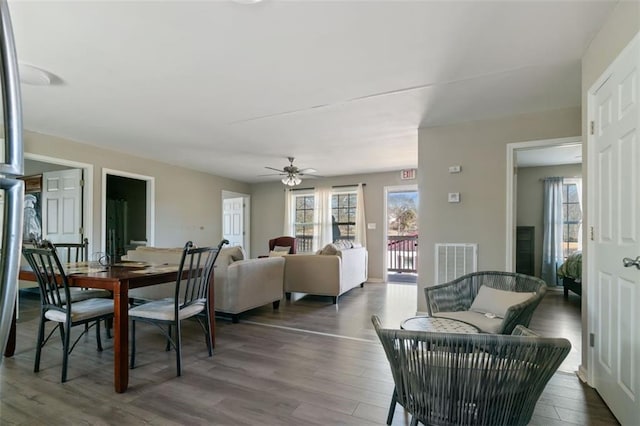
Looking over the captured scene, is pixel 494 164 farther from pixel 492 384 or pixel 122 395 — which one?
pixel 122 395

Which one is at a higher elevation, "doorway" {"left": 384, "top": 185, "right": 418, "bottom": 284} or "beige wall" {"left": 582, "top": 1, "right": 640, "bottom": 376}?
"beige wall" {"left": 582, "top": 1, "right": 640, "bottom": 376}

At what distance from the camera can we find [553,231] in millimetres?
5898

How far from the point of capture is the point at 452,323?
2139mm

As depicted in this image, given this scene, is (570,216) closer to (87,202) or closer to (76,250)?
(76,250)

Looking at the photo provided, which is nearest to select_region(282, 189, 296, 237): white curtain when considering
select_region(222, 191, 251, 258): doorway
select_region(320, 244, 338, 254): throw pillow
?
select_region(222, 191, 251, 258): doorway

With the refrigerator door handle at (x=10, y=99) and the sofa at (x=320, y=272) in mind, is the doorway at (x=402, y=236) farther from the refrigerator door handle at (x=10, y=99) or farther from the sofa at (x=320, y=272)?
the refrigerator door handle at (x=10, y=99)

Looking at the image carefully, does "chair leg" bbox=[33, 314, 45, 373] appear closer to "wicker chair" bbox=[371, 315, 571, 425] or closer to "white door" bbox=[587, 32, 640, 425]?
"wicker chair" bbox=[371, 315, 571, 425]

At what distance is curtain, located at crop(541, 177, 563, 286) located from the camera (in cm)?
588

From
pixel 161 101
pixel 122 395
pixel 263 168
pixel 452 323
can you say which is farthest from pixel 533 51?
pixel 263 168

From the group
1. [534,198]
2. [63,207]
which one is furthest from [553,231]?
[63,207]

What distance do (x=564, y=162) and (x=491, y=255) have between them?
3.59 metres

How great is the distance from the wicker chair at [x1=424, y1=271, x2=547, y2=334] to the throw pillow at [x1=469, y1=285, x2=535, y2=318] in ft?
0.21

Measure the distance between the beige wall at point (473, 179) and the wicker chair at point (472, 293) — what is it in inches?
47.2

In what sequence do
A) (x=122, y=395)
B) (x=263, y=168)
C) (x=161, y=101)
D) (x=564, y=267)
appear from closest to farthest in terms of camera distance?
1. (x=122, y=395)
2. (x=161, y=101)
3. (x=564, y=267)
4. (x=263, y=168)
